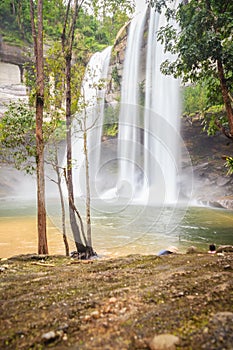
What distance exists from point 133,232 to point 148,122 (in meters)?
16.6

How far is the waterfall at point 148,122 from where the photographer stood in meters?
23.2

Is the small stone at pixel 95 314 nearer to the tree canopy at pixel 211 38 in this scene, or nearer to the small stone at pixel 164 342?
the small stone at pixel 164 342

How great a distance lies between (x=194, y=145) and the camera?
2259cm

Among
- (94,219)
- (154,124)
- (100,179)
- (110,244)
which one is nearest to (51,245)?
(110,244)

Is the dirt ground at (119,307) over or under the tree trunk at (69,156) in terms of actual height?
under

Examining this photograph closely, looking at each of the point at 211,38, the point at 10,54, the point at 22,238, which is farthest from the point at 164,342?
the point at 10,54

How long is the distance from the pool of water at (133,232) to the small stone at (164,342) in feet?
20.6

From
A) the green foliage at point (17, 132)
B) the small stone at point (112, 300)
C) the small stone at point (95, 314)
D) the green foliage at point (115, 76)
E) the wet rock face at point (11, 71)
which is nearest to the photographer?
the small stone at point (95, 314)

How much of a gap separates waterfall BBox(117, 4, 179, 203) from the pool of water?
8291mm

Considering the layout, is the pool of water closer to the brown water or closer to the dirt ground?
the brown water

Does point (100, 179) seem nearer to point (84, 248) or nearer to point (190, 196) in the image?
point (190, 196)

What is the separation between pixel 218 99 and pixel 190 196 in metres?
15.5

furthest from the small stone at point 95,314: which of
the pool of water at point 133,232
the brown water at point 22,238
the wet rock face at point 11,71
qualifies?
the wet rock face at point 11,71

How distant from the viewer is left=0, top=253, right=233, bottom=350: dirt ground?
1784 millimetres
